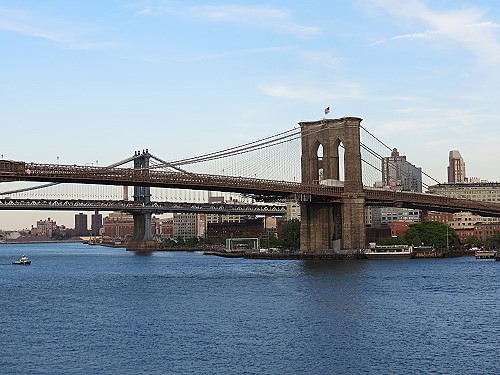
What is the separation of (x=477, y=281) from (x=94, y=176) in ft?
70.7

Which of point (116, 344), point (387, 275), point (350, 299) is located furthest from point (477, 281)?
point (116, 344)

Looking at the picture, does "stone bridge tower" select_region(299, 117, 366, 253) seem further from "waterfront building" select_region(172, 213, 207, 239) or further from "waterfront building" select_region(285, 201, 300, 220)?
"waterfront building" select_region(172, 213, 207, 239)

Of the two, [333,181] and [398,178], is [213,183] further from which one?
[398,178]

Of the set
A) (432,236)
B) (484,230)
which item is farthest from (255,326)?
(484,230)

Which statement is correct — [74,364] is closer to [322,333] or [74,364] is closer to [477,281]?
[322,333]

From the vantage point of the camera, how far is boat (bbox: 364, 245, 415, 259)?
2597 inches

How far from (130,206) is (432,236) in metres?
38.3

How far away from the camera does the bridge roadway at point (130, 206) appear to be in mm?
95438

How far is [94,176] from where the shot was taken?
4981 cm

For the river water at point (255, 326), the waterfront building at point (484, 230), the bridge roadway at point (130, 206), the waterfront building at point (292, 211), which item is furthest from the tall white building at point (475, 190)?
the river water at point (255, 326)

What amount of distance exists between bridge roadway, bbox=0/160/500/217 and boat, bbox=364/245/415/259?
3635mm

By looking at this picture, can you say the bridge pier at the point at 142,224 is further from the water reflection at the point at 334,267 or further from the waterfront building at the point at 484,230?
the water reflection at the point at 334,267

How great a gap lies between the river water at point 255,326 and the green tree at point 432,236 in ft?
132

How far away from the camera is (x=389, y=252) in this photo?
69.3 m
